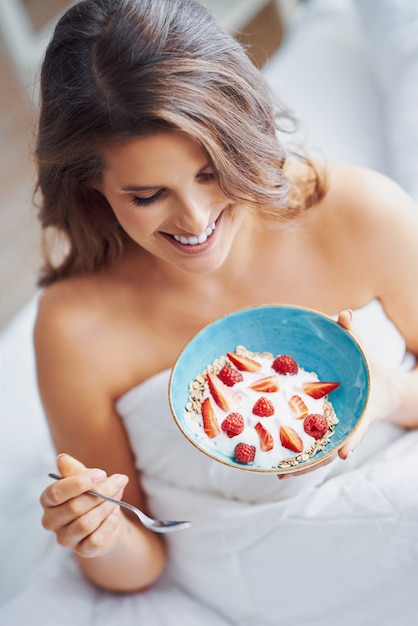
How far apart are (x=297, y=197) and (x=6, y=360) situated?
95 cm

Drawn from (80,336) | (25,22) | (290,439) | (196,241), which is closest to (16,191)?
(25,22)

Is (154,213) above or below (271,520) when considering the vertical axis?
above

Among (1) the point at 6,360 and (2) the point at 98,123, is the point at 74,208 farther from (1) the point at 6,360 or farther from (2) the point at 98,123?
(1) the point at 6,360

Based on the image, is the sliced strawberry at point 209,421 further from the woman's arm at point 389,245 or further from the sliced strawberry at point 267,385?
the woman's arm at point 389,245

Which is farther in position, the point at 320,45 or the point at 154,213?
the point at 320,45

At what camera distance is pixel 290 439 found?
0.96 m

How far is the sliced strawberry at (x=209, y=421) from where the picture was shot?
0.99 meters

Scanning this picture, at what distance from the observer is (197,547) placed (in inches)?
50.1

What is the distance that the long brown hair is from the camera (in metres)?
0.92

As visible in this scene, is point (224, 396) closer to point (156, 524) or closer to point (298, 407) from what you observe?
point (298, 407)

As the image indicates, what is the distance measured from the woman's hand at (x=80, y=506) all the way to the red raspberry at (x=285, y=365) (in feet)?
0.90

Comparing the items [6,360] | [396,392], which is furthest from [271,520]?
[6,360]

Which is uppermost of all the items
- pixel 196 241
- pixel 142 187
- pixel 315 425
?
pixel 142 187

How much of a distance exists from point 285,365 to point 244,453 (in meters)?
0.16
